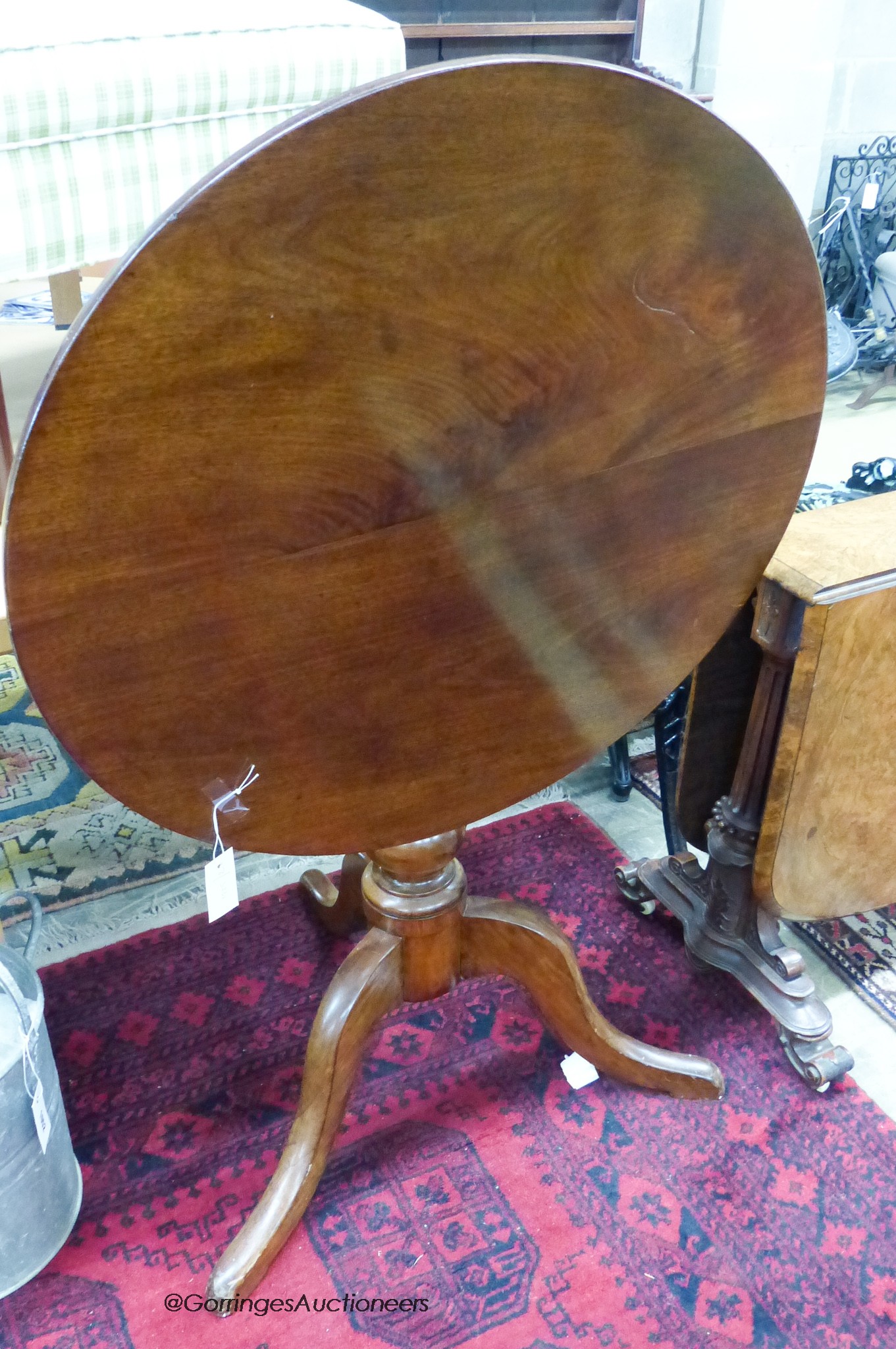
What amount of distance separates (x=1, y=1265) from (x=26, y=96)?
117cm

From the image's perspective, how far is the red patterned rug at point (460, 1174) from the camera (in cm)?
108

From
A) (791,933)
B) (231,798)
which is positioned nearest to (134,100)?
(231,798)

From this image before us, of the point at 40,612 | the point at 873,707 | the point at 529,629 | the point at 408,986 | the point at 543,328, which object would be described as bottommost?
the point at 408,986

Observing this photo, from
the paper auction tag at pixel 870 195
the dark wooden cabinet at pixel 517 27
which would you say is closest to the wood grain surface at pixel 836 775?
the dark wooden cabinet at pixel 517 27

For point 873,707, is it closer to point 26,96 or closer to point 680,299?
point 680,299

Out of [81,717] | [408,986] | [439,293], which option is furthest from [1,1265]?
[439,293]

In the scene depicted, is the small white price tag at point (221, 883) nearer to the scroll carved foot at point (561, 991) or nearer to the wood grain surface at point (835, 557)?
the scroll carved foot at point (561, 991)

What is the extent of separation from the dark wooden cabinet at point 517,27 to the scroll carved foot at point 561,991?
237cm

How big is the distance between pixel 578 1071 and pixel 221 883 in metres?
0.63

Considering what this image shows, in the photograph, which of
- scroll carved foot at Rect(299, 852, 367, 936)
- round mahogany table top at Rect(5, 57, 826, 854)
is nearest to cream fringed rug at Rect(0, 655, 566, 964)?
scroll carved foot at Rect(299, 852, 367, 936)

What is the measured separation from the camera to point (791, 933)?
1.54 m

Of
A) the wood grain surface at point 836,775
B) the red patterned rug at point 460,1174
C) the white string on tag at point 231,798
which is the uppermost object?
the white string on tag at point 231,798

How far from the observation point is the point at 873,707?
1.19m

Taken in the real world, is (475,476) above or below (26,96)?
below
